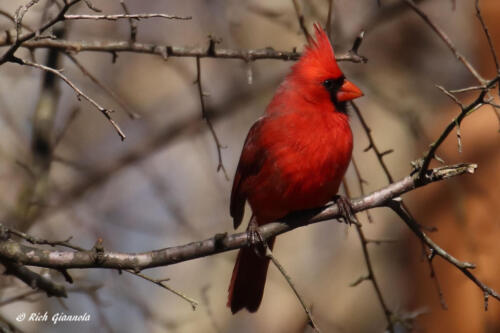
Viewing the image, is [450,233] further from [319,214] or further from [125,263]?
[125,263]

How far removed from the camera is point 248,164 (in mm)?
3451

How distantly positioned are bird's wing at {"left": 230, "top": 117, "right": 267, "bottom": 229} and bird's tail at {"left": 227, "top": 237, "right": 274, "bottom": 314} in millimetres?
181

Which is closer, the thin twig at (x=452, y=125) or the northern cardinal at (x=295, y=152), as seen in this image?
the thin twig at (x=452, y=125)

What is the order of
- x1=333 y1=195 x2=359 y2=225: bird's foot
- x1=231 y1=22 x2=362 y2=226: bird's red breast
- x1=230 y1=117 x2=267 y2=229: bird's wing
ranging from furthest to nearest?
1. x1=230 y1=117 x2=267 y2=229: bird's wing
2. x1=231 y1=22 x2=362 y2=226: bird's red breast
3. x1=333 y1=195 x2=359 y2=225: bird's foot

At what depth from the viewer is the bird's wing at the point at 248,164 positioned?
11.1 ft

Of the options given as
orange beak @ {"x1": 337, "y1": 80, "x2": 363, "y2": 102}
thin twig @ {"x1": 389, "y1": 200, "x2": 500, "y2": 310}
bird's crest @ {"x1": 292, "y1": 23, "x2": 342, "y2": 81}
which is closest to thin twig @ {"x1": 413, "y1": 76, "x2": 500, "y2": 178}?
thin twig @ {"x1": 389, "y1": 200, "x2": 500, "y2": 310}

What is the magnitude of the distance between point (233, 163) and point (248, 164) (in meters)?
2.43

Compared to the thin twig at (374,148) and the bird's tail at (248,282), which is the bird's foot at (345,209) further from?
the bird's tail at (248,282)

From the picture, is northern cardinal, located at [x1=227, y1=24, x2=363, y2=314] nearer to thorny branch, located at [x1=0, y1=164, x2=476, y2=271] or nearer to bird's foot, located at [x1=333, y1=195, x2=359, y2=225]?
bird's foot, located at [x1=333, y1=195, x2=359, y2=225]

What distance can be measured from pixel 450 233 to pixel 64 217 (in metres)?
2.71

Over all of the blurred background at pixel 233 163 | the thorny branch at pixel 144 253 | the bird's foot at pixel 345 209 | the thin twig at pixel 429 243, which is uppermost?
the blurred background at pixel 233 163

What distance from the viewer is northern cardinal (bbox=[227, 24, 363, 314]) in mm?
3148

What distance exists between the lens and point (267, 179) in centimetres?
326

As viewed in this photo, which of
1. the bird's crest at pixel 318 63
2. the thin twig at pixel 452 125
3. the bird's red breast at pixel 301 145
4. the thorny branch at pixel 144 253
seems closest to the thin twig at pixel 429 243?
the thorny branch at pixel 144 253
